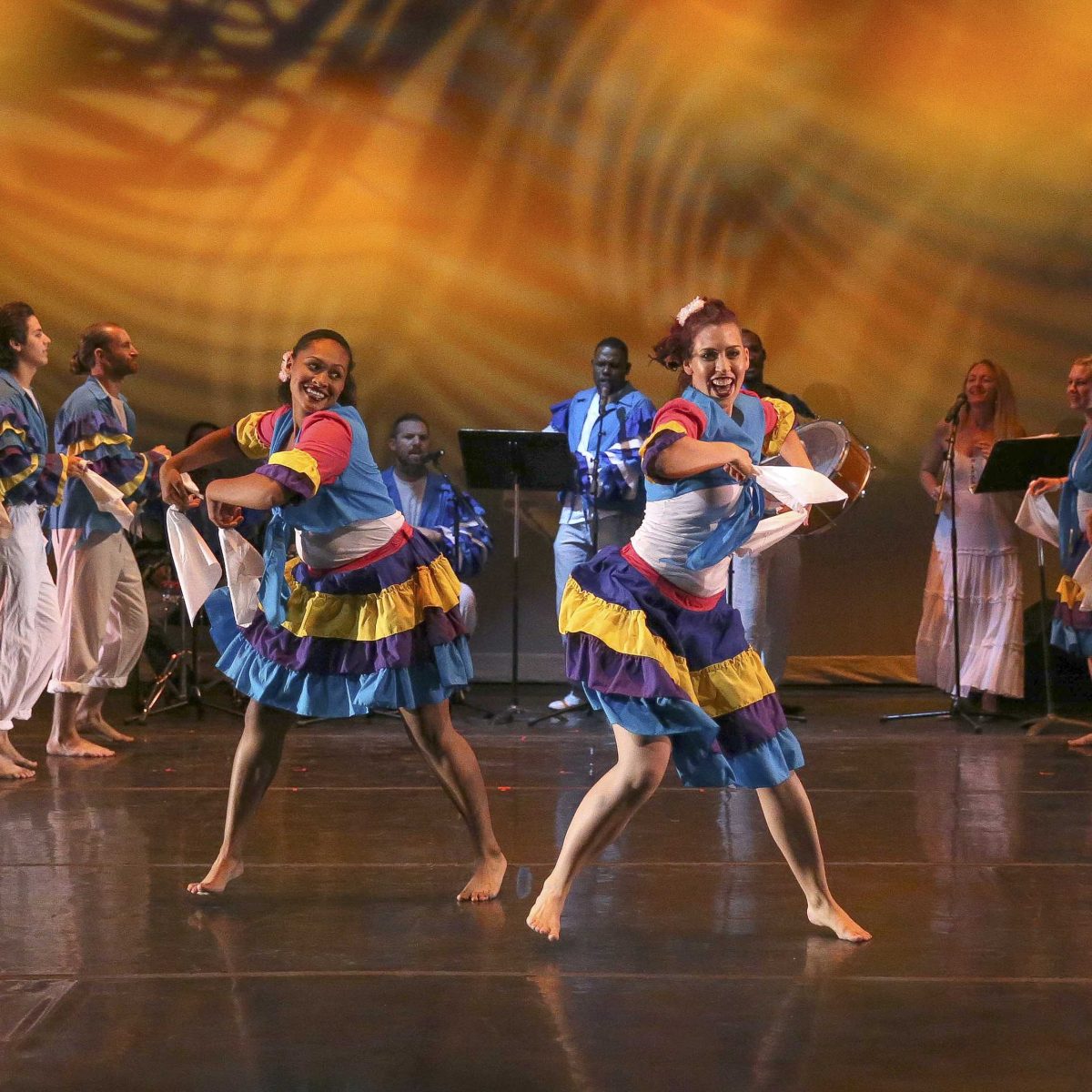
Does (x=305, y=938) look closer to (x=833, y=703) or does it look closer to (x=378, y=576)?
(x=378, y=576)

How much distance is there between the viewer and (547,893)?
368 centimetres

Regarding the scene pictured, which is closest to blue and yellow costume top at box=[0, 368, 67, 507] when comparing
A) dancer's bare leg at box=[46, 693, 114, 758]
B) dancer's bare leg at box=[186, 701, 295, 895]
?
dancer's bare leg at box=[46, 693, 114, 758]

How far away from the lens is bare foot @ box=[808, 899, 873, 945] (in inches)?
144

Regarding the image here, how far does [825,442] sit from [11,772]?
3392mm

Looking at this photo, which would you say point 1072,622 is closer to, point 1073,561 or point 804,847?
point 1073,561

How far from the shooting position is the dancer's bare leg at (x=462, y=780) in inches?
159

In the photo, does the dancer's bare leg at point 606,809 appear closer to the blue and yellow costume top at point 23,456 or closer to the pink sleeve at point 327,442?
the pink sleeve at point 327,442

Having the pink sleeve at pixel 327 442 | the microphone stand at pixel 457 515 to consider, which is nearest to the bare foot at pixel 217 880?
the pink sleeve at pixel 327 442

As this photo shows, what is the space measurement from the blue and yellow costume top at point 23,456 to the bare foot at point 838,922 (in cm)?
340

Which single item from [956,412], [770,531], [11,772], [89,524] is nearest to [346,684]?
[770,531]

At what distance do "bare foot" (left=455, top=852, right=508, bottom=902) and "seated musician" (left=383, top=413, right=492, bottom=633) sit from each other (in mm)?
3310

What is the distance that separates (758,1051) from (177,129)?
263 inches

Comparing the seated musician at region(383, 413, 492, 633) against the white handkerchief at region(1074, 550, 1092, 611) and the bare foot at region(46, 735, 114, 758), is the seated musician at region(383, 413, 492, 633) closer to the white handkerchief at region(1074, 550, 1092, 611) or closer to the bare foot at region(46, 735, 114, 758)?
the bare foot at region(46, 735, 114, 758)

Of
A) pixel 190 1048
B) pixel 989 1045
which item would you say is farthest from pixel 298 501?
pixel 989 1045
